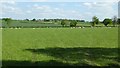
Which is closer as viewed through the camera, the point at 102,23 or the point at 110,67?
the point at 110,67

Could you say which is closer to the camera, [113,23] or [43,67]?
[43,67]

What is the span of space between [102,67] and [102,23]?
162m

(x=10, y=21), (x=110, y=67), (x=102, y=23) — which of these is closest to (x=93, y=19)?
(x=102, y=23)

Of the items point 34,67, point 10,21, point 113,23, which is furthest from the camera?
point 113,23

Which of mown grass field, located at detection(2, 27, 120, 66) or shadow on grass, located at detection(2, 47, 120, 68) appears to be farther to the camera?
mown grass field, located at detection(2, 27, 120, 66)

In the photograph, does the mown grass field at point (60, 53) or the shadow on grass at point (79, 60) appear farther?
the mown grass field at point (60, 53)

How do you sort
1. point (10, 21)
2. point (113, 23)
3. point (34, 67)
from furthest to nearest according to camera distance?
point (113, 23) → point (10, 21) → point (34, 67)

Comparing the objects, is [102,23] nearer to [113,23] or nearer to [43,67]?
[113,23]

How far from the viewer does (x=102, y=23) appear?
566ft

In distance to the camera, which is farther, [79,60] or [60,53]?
[60,53]

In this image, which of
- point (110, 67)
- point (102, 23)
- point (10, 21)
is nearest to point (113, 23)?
point (102, 23)

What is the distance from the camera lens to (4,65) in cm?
1285

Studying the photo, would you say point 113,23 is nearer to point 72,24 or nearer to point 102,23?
point 102,23

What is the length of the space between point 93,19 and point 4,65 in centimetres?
15401
